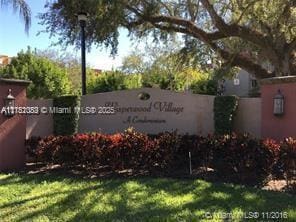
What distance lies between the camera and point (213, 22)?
59.2 feet

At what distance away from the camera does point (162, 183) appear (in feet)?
29.7

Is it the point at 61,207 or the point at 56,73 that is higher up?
the point at 56,73

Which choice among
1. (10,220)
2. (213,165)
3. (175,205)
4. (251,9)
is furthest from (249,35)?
(10,220)

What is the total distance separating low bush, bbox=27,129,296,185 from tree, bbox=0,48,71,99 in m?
19.3

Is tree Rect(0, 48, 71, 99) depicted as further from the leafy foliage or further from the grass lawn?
the grass lawn

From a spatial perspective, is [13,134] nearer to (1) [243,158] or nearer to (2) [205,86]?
(1) [243,158]

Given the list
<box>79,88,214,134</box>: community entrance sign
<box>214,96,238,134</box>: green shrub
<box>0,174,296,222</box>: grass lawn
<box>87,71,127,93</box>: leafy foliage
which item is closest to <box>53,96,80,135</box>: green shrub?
<box>79,88,214,134</box>: community entrance sign

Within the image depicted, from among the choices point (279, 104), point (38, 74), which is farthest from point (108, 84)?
point (279, 104)

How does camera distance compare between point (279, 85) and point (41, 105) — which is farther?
point (41, 105)

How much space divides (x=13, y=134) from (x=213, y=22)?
9.30 m

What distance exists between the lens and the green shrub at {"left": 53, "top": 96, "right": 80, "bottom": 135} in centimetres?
1373

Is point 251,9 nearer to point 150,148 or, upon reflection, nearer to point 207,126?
point 207,126

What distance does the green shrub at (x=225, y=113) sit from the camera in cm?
1258

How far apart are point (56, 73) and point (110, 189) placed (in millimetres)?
23902
